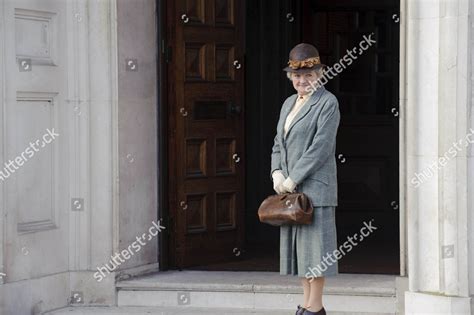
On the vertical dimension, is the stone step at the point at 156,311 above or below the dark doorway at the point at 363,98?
below

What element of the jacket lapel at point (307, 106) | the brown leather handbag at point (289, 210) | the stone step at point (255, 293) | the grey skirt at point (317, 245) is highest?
the jacket lapel at point (307, 106)

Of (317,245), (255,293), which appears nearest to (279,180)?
(317,245)

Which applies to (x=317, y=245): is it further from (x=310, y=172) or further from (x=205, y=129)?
(x=205, y=129)

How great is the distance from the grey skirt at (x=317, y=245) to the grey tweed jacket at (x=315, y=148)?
0.10 m

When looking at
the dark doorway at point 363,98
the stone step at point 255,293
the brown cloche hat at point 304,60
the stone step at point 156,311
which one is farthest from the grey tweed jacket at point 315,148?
the dark doorway at point 363,98

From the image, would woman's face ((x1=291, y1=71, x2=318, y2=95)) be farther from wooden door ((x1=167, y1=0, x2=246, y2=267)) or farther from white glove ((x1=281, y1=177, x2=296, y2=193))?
wooden door ((x1=167, y1=0, x2=246, y2=267))

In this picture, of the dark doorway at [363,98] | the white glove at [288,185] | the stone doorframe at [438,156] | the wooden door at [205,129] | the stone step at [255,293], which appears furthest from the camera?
the dark doorway at [363,98]

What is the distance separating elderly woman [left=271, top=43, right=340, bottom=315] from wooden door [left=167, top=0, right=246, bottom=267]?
220 cm

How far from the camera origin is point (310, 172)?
849 centimetres

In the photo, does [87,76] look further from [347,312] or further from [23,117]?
[347,312]

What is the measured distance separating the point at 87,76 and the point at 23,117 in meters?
0.70

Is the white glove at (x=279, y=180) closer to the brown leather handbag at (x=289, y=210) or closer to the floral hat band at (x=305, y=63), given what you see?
the brown leather handbag at (x=289, y=210)

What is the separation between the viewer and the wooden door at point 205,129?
10.8 metres

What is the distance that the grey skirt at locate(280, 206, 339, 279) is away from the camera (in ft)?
27.9
